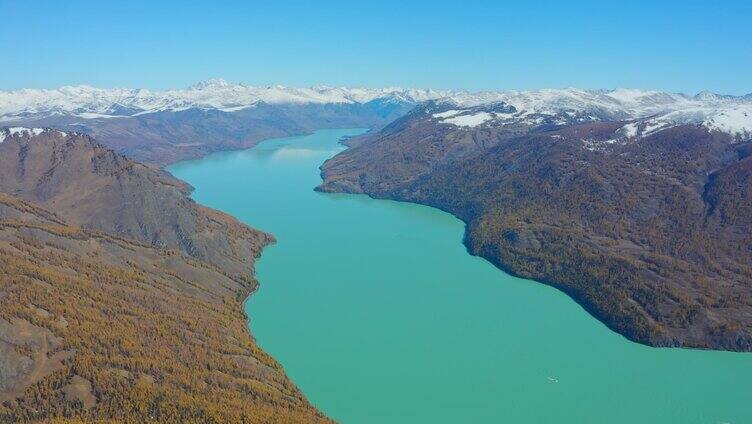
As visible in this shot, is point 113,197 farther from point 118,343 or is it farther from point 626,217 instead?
point 626,217

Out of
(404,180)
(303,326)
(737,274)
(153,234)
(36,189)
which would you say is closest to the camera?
(303,326)

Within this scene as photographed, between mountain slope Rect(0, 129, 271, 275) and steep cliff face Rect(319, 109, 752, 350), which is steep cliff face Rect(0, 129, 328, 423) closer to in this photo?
mountain slope Rect(0, 129, 271, 275)

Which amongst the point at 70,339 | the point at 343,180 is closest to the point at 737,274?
the point at 70,339

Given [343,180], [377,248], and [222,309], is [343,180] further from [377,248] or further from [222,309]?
[222,309]

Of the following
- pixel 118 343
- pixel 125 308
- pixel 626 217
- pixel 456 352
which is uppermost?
pixel 626 217

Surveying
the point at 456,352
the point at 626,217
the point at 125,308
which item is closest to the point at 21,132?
the point at 125,308

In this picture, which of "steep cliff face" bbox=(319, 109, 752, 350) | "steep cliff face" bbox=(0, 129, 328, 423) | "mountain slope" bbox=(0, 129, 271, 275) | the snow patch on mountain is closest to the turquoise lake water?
"steep cliff face" bbox=(319, 109, 752, 350)
